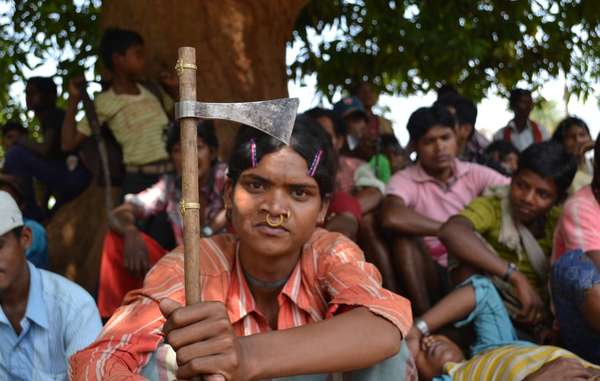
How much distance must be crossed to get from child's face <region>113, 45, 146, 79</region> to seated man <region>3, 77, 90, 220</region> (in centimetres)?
94

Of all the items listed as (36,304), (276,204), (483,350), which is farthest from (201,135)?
(276,204)

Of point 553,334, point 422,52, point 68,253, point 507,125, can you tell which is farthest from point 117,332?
point 507,125

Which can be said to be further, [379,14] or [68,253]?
[379,14]

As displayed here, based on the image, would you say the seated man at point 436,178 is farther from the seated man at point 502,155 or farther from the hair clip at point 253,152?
the hair clip at point 253,152

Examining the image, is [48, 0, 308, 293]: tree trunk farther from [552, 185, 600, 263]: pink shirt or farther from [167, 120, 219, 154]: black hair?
[552, 185, 600, 263]: pink shirt

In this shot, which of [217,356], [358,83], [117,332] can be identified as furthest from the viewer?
[358,83]

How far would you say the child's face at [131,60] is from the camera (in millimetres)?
5402

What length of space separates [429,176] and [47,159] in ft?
9.94

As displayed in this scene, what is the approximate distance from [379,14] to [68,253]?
3.42 meters

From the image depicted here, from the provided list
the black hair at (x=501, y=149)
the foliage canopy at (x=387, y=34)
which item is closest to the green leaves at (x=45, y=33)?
the foliage canopy at (x=387, y=34)

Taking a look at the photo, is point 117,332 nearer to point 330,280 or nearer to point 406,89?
point 330,280

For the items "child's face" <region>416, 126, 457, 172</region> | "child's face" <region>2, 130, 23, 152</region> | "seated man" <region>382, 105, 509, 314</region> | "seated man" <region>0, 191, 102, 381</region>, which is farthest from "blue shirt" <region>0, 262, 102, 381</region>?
"child's face" <region>2, 130, 23, 152</region>

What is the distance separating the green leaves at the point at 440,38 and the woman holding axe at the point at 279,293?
13.7 feet

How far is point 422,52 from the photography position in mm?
7141
